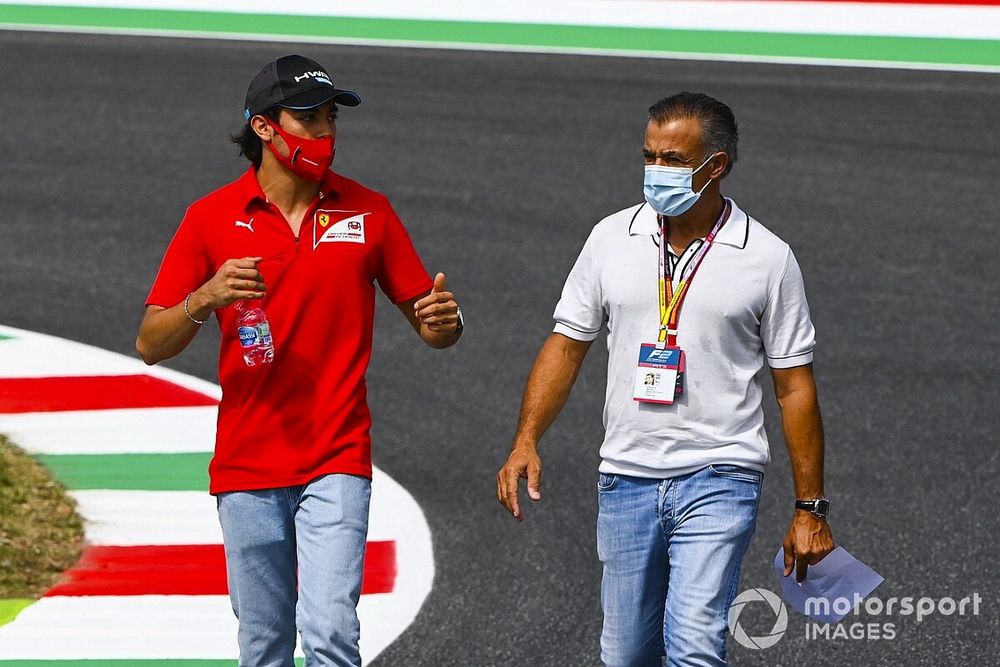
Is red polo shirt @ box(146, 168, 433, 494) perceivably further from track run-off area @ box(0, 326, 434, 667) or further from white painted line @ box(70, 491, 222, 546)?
white painted line @ box(70, 491, 222, 546)

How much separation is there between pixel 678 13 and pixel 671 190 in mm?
16525

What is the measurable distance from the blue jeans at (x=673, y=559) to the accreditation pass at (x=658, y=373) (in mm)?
281

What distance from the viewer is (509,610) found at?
7.31 meters

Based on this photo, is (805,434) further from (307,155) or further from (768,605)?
(768,605)

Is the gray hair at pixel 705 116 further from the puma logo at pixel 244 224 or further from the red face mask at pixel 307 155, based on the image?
the puma logo at pixel 244 224

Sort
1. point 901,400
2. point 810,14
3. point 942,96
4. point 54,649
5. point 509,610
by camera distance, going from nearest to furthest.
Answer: point 54,649
point 509,610
point 901,400
point 942,96
point 810,14

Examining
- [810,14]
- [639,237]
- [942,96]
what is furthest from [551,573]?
[810,14]

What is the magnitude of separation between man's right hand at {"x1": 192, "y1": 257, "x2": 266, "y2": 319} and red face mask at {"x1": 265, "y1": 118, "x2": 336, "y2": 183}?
0.45m

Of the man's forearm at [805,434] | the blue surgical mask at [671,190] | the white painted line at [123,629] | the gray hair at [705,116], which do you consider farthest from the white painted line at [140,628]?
the gray hair at [705,116]

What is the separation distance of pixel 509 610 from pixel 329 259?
2.46m

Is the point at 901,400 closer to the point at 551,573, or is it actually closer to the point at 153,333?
the point at 551,573

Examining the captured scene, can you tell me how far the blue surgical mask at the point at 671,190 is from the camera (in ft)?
17.4

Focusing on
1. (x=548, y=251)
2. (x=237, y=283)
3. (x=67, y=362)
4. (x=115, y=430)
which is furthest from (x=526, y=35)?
(x=237, y=283)

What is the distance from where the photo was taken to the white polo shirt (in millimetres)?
5266
